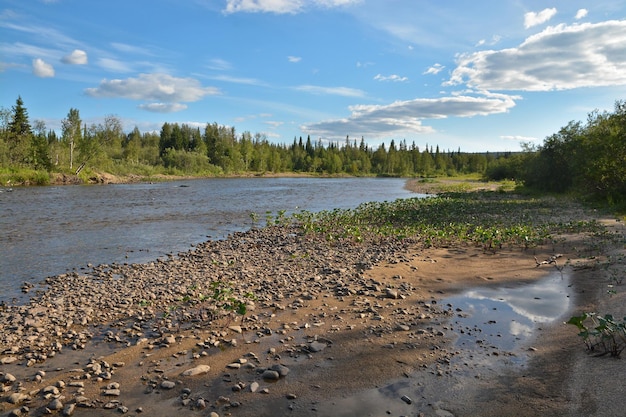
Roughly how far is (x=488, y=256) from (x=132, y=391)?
13639mm

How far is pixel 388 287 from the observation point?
39.4ft

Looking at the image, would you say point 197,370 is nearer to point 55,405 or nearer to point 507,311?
point 55,405

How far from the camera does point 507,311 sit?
10281 millimetres

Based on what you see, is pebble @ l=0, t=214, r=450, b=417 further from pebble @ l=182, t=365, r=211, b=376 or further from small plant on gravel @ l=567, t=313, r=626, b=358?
small plant on gravel @ l=567, t=313, r=626, b=358

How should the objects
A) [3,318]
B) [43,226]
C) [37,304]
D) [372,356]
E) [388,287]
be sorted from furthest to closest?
[43,226], [388,287], [37,304], [3,318], [372,356]

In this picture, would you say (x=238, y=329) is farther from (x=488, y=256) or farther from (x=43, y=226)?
(x=43, y=226)

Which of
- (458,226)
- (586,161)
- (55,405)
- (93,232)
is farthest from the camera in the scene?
(586,161)

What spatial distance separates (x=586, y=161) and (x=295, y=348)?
118ft

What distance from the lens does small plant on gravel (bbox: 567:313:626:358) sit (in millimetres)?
7105

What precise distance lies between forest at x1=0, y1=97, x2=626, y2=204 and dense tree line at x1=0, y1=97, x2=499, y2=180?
0.19 m

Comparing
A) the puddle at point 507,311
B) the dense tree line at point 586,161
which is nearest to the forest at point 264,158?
the dense tree line at point 586,161

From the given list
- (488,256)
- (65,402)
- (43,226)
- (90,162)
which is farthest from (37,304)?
(90,162)

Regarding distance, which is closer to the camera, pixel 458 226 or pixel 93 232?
pixel 458 226

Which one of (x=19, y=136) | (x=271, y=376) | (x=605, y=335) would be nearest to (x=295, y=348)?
(x=271, y=376)
